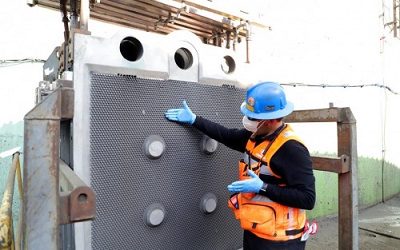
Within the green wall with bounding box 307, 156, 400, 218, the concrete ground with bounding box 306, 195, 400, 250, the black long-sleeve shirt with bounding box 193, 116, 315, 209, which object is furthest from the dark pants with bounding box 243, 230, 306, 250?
the green wall with bounding box 307, 156, 400, 218

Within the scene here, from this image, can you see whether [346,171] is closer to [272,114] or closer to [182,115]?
[272,114]

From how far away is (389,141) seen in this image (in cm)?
658

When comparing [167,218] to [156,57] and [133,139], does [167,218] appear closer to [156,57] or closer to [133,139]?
[133,139]

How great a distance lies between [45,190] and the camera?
3.01 feet

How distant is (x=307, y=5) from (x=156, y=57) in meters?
4.27

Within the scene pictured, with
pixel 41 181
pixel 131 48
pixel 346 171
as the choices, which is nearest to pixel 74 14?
pixel 131 48

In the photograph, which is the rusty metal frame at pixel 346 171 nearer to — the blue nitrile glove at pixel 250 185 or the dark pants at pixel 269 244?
the dark pants at pixel 269 244

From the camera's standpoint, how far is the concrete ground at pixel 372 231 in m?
4.43

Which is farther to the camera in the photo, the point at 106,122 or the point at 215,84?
the point at 215,84

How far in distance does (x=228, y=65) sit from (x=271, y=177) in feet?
2.88

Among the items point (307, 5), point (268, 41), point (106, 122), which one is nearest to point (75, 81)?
point (106, 122)

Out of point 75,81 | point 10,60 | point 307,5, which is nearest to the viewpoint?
point 75,81

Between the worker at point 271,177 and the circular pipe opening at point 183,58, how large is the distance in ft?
0.92

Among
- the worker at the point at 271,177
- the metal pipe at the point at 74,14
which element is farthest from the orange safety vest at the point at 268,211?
the metal pipe at the point at 74,14
